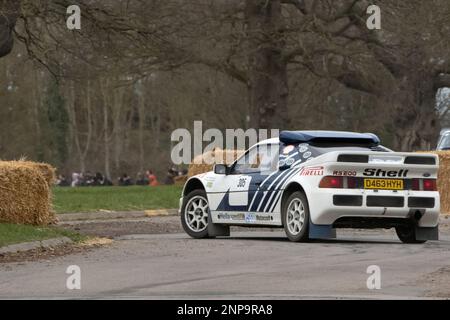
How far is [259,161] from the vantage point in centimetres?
1727

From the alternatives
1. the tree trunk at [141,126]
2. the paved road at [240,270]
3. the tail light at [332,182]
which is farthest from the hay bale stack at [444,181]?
the tree trunk at [141,126]

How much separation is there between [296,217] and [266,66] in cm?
2200

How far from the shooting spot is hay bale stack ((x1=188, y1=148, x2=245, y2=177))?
32781 millimetres

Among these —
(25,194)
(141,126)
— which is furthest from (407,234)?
(141,126)

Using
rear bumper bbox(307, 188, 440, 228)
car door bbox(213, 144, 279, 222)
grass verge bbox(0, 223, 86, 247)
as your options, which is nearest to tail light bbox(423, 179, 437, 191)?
rear bumper bbox(307, 188, 440, 228)

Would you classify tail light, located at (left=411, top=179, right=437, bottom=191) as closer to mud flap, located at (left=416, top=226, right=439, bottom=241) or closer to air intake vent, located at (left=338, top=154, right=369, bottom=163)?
mud flap, located at (left=416, top=226, right=439, bottom=241)

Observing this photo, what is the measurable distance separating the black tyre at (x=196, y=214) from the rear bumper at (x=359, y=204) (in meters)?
2.54

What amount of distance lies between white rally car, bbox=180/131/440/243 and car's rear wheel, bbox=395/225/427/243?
0.05ft

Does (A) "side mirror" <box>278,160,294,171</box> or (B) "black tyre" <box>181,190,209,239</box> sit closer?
(A) "side mirror" <box>278,160,294,171</box>

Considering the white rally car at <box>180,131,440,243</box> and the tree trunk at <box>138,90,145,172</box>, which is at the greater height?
the tree trunk at <box>138,90,145,172</box>

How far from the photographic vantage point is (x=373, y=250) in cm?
1502

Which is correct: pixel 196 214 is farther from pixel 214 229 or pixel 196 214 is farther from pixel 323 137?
pixel 323 137

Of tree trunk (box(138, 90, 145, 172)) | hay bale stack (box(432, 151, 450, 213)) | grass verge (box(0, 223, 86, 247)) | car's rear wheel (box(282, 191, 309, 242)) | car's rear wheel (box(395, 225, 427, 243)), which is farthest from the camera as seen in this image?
tree trunk (box(138, 90, 145, 172))
